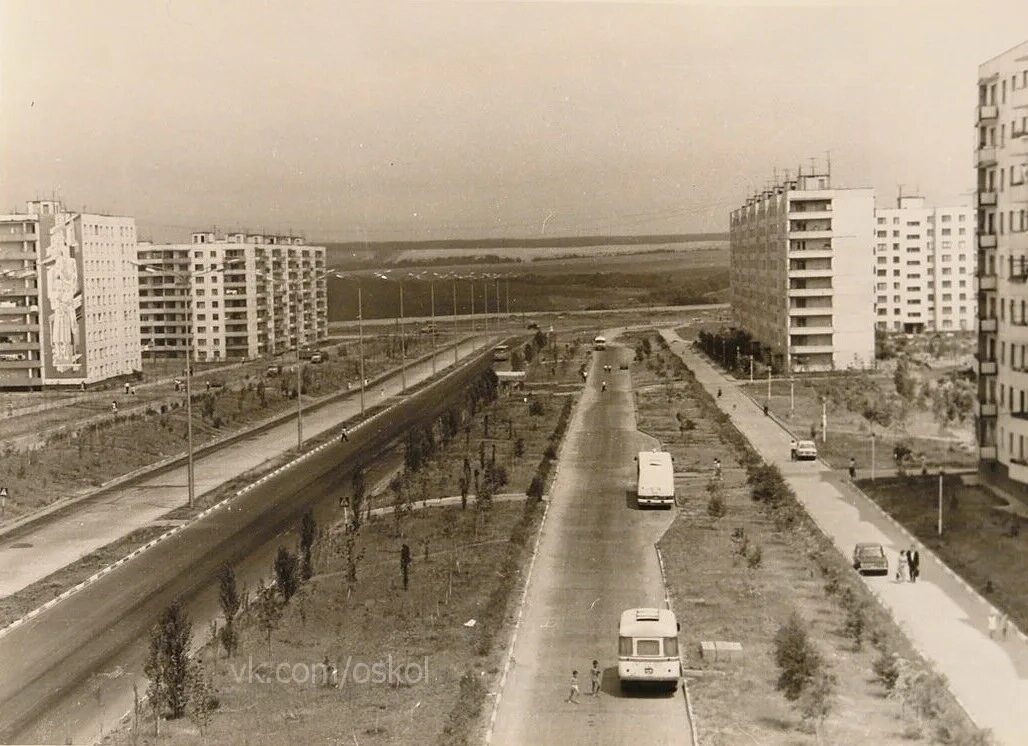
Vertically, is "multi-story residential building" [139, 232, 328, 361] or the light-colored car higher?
"multi-story residential building" [139, 232, 328, 361]

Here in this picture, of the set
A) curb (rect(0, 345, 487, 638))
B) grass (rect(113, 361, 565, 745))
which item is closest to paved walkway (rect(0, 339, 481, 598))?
curb (rect(0, 345, 487, 638))

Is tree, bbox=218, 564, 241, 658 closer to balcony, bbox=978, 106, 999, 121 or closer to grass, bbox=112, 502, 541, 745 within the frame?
grass, bbox=112, 502, 541, 745

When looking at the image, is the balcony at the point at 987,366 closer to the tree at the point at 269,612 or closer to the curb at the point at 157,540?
the tree at the point at 269,612

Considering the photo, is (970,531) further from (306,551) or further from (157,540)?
(157,540)

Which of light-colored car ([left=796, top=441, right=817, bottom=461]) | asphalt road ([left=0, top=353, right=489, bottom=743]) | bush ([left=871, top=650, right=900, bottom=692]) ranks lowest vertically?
asphalt road ([left=0, top=353, right=489, bottom=743])

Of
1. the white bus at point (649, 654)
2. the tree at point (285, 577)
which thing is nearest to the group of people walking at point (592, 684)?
the white bus at point (649, 654)

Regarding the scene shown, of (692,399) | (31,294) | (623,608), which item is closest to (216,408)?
(31,294)
